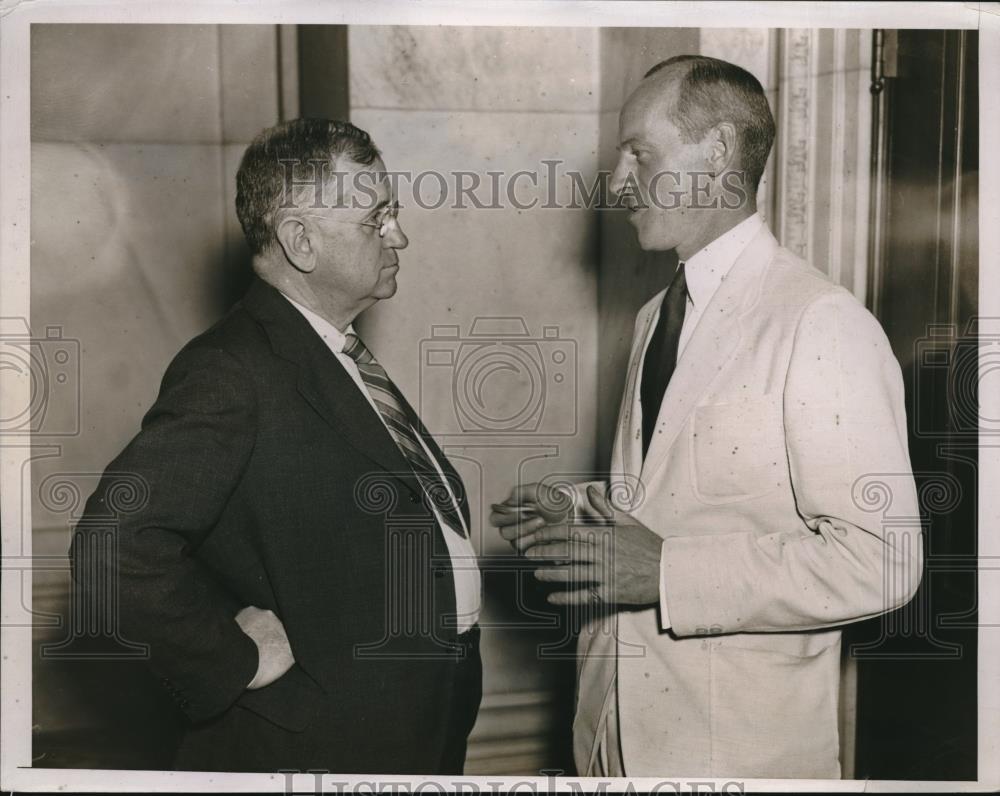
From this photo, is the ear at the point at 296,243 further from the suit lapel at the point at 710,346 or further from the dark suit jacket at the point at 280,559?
the suit lapel at the point at 710,346

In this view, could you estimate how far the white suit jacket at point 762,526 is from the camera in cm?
169

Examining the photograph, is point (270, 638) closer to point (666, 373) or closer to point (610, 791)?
point (610, 791)

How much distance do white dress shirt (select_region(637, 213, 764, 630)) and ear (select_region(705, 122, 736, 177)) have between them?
110 mm

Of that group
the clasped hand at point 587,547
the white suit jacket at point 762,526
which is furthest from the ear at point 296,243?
the white suit jacket at point 762,526

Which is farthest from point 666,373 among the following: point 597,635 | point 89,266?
point 89,266

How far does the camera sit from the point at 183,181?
1.96 meters

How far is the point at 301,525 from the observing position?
1705mm

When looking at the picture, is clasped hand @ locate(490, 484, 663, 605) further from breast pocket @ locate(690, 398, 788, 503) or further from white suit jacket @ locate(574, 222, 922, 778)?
breast pocket @ locate(690, 398, 788, 503)

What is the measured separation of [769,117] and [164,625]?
1.43m

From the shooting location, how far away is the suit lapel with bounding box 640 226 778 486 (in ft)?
5.73

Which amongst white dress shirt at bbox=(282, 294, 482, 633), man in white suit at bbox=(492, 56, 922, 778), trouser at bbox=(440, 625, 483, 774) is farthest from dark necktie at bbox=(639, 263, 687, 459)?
trouser at bbox=(440, 625, 483, 774)

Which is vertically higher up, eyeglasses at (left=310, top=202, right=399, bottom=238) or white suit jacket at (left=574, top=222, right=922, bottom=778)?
eyeglasses at (left=310, top=202, right=399, bottom=238)

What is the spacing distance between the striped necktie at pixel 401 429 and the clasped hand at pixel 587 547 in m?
0.12

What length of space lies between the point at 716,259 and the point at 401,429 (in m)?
0.67
